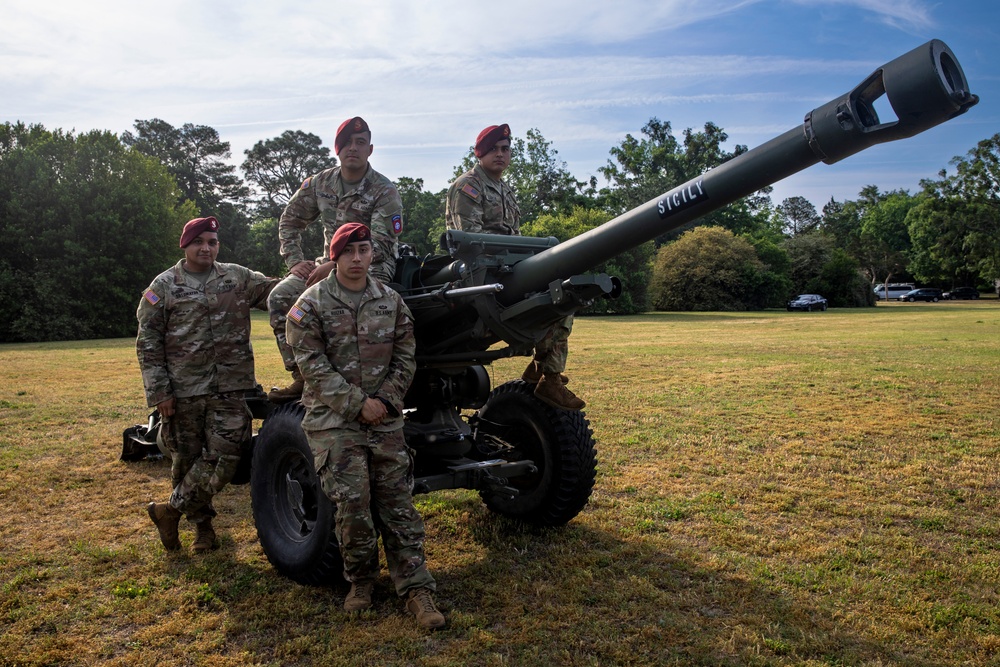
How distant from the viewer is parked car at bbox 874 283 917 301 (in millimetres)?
80938

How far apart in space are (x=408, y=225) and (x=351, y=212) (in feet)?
179

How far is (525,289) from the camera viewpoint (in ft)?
15.5

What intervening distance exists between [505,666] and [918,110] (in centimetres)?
296

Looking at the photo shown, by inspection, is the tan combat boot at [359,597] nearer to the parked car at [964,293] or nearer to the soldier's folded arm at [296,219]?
the soldier's folded arm at [296,219]

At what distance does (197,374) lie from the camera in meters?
5.40

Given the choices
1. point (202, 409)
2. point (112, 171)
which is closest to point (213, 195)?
point (112, 171)

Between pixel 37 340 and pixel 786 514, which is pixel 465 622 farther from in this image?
pixel 37 340

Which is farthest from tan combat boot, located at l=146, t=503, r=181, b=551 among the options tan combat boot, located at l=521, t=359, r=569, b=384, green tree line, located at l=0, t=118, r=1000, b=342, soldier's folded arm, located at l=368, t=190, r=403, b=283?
green tree line, located at l=0, t=118, r=1000, b=342

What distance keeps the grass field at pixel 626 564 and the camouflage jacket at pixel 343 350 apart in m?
1.12

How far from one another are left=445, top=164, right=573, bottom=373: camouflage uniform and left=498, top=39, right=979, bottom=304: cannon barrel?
3.21 feet

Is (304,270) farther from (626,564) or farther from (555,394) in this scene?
(626,564)

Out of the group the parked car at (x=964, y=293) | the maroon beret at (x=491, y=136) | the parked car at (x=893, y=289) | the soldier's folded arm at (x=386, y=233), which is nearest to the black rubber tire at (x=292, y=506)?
the soldier's folded arm at (x=386, y=233)

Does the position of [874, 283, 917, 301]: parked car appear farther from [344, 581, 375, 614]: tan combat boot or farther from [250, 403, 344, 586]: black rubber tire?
[344, 581, 375, 614]: tan combat boot

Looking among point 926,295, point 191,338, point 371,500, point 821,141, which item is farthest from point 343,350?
point 926,295
